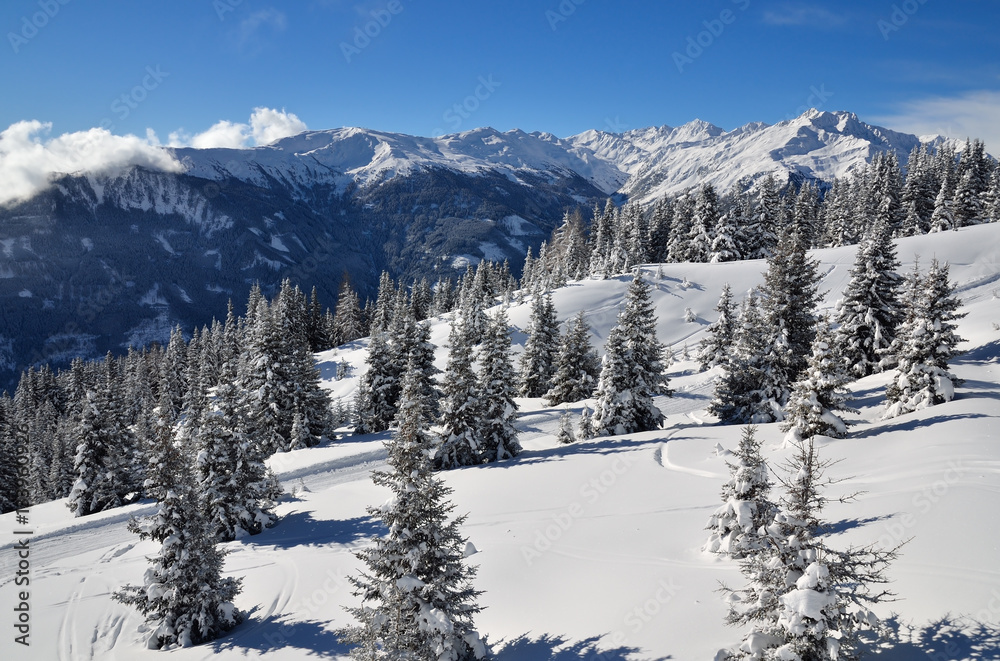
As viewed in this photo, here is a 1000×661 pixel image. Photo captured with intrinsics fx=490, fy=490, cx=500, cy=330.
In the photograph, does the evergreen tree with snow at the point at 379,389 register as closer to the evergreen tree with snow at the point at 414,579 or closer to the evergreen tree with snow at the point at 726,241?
the evergreen tree with snow at the point at 414,579

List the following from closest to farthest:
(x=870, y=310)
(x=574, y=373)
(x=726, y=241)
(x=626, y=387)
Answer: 1. (x=626, y=387)
2. (x=870, y=310)
3. (x=574, y=373)
4. (x=726, y=241)

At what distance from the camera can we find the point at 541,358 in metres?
39.1

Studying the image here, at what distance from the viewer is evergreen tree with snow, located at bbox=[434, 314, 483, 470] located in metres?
22.6

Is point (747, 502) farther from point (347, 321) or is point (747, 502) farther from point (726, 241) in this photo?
point (347, 321)

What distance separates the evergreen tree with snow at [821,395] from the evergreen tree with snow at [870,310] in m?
12.4

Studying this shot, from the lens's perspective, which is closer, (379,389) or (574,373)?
(379,389)

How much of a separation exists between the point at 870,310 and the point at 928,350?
11680 mm

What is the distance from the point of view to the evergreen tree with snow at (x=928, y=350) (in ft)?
52.1

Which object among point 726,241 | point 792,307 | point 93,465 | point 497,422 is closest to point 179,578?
point 497,422

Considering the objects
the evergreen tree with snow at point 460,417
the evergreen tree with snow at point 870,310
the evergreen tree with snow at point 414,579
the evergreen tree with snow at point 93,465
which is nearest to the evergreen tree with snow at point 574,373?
the evergreen tree with snow at point 460,417

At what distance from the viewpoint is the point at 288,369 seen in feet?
109

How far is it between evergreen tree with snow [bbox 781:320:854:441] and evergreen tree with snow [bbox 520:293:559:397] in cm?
2304

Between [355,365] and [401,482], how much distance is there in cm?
4882

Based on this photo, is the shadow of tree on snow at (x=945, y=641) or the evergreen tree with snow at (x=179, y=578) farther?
the evergreen tree with snow at (x=179, y=578)
